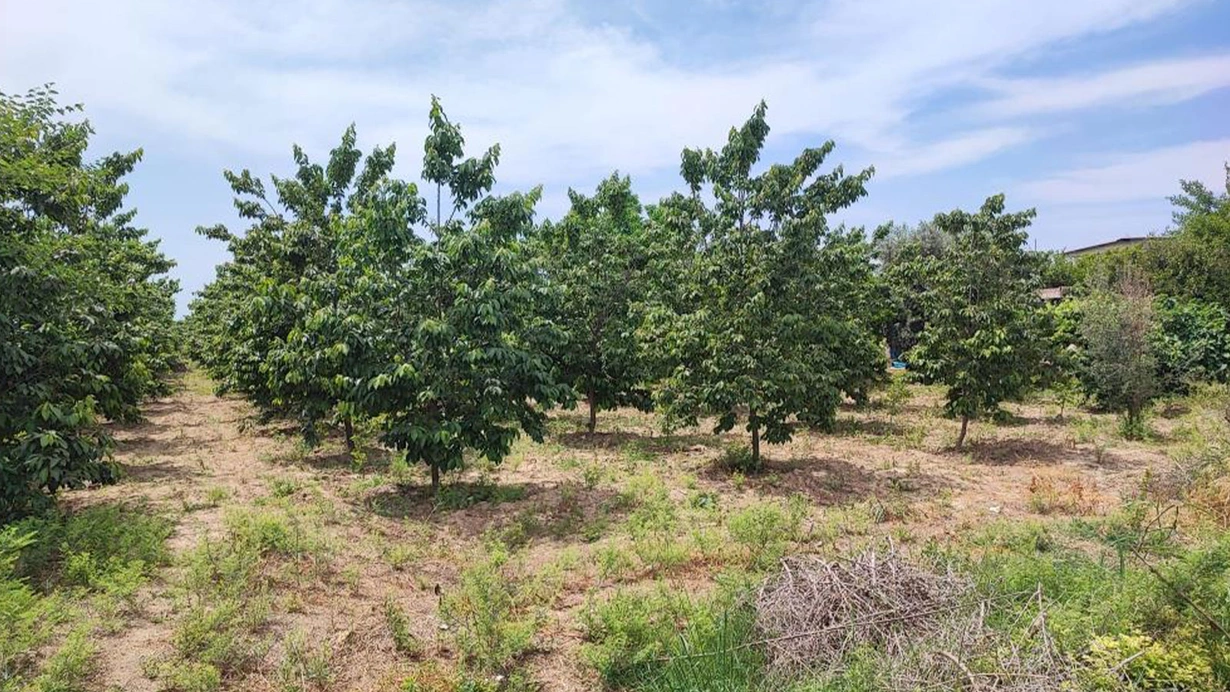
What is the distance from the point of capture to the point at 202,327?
28891mm

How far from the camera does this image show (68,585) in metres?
6.35

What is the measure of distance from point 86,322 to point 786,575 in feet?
29.4

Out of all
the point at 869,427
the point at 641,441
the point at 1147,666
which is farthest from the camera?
the point at 869,427

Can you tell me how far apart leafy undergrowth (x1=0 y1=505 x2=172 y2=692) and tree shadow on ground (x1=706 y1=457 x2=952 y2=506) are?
28.0 feet

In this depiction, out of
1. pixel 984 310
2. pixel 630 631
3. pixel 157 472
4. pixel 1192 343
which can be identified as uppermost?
pixel 984 310

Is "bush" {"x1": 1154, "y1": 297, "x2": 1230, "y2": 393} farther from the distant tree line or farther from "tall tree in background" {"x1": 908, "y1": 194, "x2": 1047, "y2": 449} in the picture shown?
"tall tree in background" {"x1": 908, "y1": 194, "x2": 1047, "y2": 449}

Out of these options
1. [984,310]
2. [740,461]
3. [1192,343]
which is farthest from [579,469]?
[1192,343]

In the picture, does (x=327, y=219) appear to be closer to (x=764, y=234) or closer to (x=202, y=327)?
(x=764, y=234)

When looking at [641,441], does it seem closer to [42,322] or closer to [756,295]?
[756,295]

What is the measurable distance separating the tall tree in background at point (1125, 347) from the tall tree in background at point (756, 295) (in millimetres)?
8567

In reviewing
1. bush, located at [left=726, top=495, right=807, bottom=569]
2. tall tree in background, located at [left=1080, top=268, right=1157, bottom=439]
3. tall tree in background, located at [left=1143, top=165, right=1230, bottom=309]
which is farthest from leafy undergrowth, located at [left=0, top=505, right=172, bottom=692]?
tall tree in background, located at [left=1143, top=165, right=1230, bottom=309]

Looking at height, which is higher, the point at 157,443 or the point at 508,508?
the point at 157,443

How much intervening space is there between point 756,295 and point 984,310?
584 centimetres

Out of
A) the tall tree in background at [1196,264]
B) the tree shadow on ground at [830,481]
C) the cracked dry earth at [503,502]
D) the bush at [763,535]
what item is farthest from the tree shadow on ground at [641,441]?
the tall tree in background at [1196,264]
